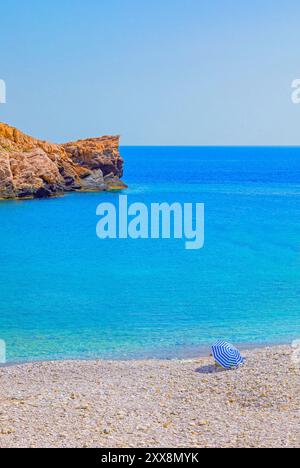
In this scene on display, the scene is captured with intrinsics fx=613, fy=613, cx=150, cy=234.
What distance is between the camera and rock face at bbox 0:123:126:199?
73.7 metres

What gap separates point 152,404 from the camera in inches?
629

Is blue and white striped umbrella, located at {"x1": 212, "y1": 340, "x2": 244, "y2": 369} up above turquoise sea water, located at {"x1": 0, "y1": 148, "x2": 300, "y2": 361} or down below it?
below

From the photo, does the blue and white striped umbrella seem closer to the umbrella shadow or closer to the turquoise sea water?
the umbrella shadow

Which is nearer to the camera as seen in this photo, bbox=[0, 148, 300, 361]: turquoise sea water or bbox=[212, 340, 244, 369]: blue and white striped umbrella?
bbox=[212, 340, 244, 369]: blue and white striped umbrella

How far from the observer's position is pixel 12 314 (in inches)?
1130

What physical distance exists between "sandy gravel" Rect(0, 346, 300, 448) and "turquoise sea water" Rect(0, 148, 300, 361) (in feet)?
10.5

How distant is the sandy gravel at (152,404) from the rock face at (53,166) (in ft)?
182

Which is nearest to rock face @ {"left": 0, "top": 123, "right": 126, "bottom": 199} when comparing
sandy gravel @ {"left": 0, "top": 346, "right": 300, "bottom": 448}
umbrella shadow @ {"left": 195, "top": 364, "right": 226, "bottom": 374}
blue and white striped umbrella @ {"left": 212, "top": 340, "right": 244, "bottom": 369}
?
sandy gravel @ {"left": 0, "top": 346, "right": 300, "bottom": 448}

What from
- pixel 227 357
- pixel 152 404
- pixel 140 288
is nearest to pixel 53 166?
pixel 140 288

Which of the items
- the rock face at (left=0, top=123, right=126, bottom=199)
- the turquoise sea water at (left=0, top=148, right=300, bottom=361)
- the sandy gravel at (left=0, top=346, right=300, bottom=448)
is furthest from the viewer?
the rock face at (left=0, top=123, right=126, bottom=199)

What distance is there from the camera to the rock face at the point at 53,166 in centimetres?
7369

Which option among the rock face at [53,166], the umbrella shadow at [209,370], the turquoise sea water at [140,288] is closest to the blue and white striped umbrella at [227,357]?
the umbrella shadow at [209,370]

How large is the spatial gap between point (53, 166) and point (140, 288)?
46428 millimetres

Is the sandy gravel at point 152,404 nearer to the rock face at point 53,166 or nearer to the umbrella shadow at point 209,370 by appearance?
the umbrella shadow at point 209,370
